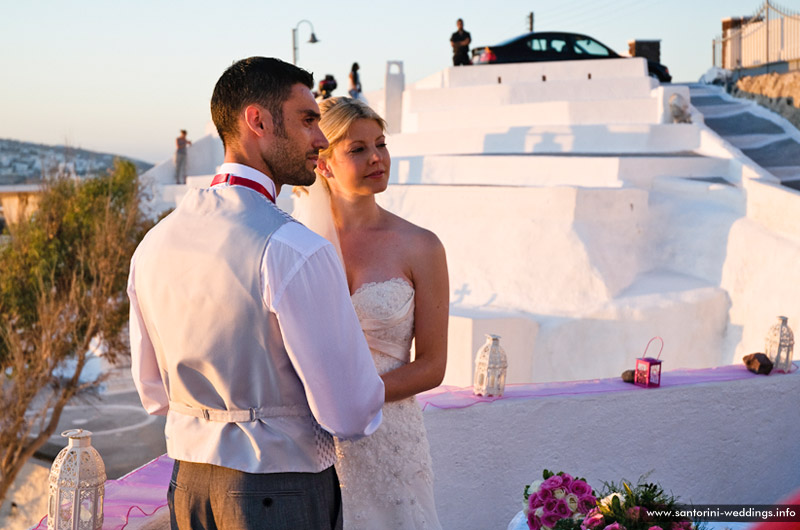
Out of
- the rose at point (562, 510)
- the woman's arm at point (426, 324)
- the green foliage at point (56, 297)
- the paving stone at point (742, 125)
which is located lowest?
the green foliage at point (56, 297)

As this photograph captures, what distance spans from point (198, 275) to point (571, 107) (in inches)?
439

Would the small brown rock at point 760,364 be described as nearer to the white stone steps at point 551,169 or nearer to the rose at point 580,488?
the rose at point 580,488

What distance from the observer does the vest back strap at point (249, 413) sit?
148 centimetres

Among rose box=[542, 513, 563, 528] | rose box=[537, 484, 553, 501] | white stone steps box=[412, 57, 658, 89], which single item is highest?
white stone steps box=[412, 57, 658, 89]

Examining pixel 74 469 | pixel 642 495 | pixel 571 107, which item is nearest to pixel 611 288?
pixel 571 107

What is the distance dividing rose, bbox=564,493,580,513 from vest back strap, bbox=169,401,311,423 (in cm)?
143

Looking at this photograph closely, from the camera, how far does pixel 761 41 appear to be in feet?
55.3

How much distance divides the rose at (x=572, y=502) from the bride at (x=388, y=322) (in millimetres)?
570

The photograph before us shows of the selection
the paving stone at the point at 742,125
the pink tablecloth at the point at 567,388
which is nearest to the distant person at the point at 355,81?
the paving stone at the point at 742,125

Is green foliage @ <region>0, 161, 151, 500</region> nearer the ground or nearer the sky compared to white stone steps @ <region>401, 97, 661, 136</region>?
nearer the ground

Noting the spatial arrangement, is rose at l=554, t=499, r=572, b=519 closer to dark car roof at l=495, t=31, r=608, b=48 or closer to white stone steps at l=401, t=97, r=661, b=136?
white stone steps at l=401, t=97, r=661, b=136

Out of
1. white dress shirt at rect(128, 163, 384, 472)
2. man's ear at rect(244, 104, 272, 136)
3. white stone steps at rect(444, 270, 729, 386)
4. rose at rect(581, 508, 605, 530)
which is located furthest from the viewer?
white stone steps at rect(444, 270, 729, 386)

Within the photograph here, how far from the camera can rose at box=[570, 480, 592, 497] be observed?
2.67m

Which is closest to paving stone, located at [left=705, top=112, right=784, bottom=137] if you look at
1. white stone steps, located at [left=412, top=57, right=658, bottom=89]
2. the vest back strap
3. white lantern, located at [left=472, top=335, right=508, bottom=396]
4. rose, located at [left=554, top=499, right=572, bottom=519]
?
white stone steps, located at [left=412, top=57, right=658, bottom=89]
